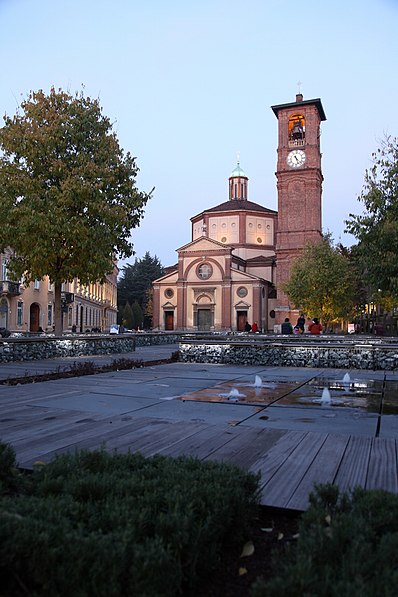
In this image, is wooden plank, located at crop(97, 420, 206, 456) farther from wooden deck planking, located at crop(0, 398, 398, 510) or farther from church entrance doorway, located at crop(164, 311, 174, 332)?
church entrance doorway, located at crop(164, 311, 174, 332)

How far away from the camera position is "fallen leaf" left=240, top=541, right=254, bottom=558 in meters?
2.81

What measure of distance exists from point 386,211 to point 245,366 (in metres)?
9.45

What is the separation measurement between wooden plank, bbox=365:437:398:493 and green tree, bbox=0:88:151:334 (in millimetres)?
14565

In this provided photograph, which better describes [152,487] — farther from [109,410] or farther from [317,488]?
[109,410]

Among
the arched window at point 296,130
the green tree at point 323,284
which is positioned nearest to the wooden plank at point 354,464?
the green tree at point 323,284

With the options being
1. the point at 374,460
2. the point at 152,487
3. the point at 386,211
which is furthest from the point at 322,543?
the point at 386,211

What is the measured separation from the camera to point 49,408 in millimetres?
7238

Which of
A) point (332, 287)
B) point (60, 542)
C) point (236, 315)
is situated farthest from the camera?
point (236, 315)

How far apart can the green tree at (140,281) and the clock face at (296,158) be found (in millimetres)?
44493

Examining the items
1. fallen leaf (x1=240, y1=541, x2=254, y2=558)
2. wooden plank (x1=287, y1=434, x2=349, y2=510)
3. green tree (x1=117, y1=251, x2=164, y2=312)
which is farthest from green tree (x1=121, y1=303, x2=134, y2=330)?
fallen leaf (x1=240, y1=541, x2=254, y2=558)

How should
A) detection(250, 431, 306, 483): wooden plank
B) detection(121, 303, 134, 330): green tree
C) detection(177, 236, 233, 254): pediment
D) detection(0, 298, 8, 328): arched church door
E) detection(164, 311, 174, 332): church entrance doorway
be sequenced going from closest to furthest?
detection(250, 431, 306, 483): wooden plank < detection(0, 298, 8, 328): arched church door < detection(177, 236, 233, 254): pediment < detection(164, 311, 174, 332): church entrance doorway < detection(121, 303, 134, 330): green tree

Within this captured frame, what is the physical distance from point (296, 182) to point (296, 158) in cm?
319

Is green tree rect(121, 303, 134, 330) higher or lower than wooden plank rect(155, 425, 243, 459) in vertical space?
higher

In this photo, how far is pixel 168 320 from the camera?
71062 millimetres
